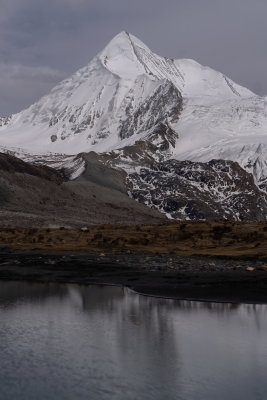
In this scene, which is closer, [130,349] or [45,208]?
[130,349]

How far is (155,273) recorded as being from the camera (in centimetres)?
4441

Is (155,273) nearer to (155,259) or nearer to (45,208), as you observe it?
(155,259)

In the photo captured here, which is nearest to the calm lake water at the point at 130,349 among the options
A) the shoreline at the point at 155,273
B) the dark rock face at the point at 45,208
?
the shoreline at the point at 155,273

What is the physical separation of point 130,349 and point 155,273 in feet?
70.1

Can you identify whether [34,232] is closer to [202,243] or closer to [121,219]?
[202,243]

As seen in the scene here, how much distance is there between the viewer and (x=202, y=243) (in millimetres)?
70750

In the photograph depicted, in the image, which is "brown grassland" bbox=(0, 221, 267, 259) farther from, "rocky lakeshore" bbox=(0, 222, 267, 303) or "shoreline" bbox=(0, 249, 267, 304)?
"shoreline" bbox=(0, 249, 267, 304)

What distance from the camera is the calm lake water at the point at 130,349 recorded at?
18641mm

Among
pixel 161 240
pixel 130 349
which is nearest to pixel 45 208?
pixel 161 240

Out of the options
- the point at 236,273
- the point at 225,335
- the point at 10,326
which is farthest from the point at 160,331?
the point at 236,273

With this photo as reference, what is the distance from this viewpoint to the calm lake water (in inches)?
734

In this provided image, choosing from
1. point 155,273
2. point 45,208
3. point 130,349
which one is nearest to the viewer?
point 130,349

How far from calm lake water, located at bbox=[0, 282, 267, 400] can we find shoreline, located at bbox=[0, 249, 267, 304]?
2833mm

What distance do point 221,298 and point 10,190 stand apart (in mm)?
116636
